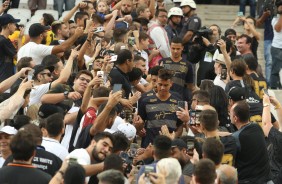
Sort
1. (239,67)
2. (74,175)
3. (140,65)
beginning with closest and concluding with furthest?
(74,175) < (239,67) < (140,65)

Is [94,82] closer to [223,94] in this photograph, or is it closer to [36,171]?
[223,94]

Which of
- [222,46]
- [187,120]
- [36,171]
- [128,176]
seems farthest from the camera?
[222,46]

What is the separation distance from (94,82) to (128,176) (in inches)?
87.6

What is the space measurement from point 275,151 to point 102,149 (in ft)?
8.95

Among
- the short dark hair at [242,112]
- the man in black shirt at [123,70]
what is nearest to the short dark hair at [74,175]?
the short dark hair at [242,112]

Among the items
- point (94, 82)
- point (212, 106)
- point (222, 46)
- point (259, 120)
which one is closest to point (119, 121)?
point (94, 82)

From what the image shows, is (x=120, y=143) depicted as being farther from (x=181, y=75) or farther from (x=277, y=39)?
(x=277, y=39)

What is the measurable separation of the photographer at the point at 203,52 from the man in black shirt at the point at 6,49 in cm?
302

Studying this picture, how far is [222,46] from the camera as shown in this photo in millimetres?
16453

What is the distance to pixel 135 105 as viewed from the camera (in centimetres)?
1479

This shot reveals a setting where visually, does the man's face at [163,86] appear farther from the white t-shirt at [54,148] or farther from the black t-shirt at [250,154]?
the white t-shirt at [54,148]

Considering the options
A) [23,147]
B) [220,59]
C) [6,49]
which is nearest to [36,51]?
[6,49]

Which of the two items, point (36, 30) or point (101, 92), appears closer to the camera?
point (101, 92)

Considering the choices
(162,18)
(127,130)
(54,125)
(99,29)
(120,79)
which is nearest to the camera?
(54,125)
